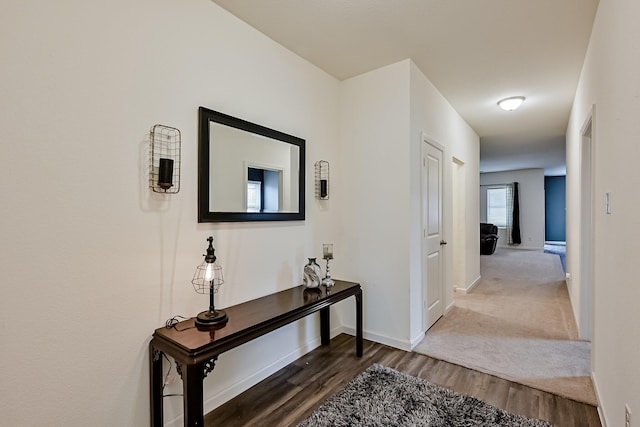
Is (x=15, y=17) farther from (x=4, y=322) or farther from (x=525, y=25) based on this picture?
(x=525, y=25)

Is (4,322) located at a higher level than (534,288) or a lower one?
higher

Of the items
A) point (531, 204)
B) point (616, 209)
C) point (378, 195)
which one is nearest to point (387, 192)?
point (378, 195)

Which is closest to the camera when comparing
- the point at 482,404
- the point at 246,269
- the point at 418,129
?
the point at 482,404

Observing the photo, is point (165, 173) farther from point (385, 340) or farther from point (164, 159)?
point (385, 340)

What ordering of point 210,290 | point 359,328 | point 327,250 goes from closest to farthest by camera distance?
point 210,290
point 359,328
point 327,250

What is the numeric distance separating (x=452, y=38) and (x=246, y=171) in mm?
1950

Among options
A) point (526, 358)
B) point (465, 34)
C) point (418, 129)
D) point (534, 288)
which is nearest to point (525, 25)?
point (465, 34)

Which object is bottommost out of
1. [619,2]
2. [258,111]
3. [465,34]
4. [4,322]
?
[4,322]

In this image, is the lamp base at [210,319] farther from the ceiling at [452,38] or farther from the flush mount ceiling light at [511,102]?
the flush mount ceiling light at [511,102]

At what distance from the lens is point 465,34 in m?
2.37

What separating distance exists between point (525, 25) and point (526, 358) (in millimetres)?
2684

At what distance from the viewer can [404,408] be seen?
1910mm

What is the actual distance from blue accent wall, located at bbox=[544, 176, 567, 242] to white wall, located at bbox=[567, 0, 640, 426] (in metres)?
10.5

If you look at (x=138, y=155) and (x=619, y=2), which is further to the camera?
(x=138, y=155)
